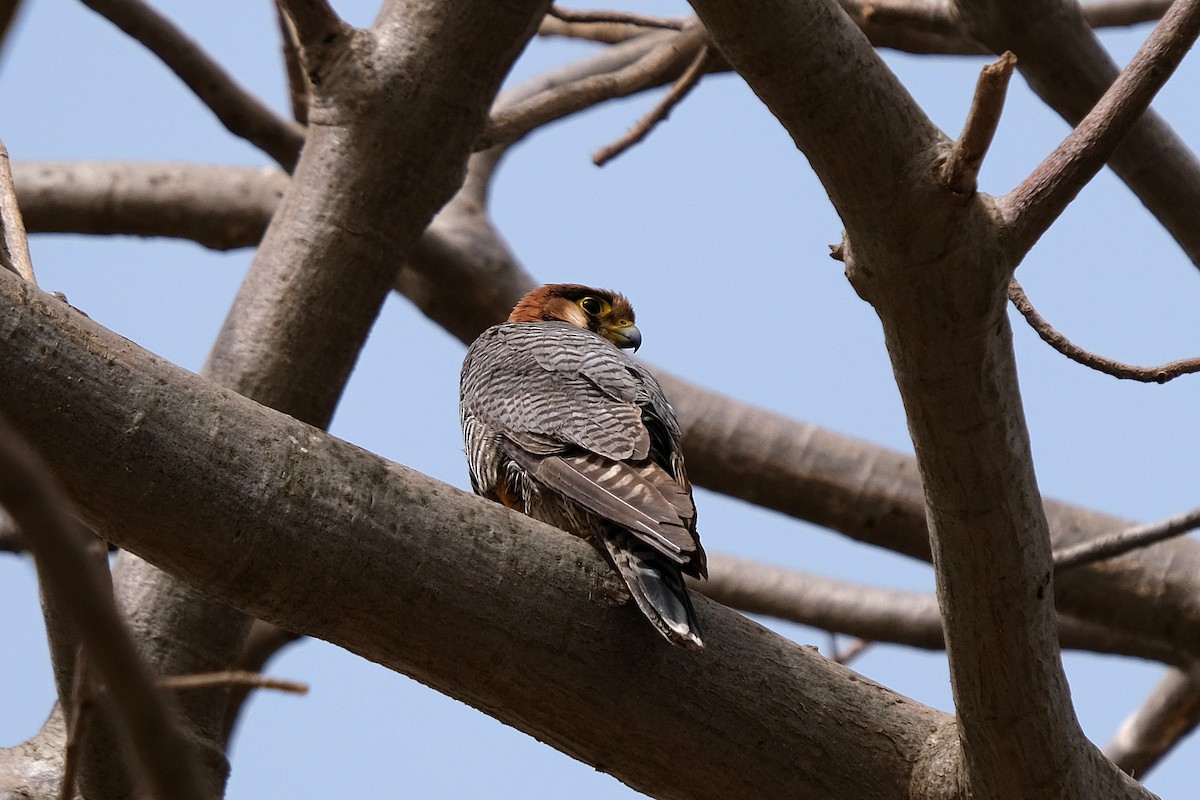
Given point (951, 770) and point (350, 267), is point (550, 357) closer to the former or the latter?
point (350, 267)

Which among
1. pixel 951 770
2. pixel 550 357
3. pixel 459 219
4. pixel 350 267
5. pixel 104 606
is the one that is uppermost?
pixel 459 219

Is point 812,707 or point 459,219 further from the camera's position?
point 459,219

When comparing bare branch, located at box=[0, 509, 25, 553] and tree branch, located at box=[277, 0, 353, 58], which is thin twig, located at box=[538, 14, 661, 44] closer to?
tree branch, located at box=[277, 0, 353, 58]

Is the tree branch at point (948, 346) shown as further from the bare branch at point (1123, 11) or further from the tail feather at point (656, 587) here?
the bare branch at point (1123, 11)

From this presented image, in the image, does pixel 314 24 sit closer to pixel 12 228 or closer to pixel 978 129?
pixel 12 228

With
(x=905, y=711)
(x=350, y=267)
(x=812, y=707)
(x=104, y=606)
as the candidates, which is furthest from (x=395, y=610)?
(x=350, y=267)

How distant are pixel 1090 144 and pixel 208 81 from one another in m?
3.72

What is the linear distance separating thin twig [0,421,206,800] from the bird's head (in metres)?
4.16

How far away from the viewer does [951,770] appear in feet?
9.04

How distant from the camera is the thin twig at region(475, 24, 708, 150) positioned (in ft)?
15.1

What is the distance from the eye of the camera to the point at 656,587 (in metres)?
2.58

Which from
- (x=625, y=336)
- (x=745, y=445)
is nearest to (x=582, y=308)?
(x=625, y=336)

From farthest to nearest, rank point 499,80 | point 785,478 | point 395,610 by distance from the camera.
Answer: point 785,478
point 499,80
point 395,610

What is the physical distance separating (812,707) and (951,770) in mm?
355
